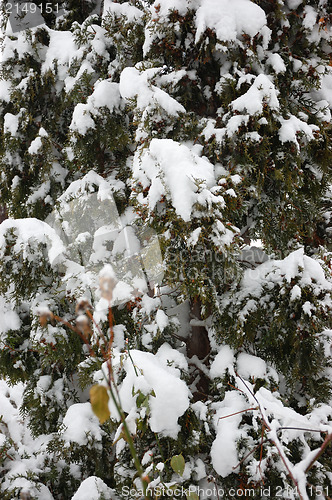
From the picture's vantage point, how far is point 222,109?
288cm

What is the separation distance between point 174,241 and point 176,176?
43 centimetres

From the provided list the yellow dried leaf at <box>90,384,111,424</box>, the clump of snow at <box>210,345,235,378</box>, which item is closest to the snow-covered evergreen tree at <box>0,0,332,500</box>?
the clump of snow at <box>210,345,235,378</box>

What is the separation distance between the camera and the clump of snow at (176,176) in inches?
84.1

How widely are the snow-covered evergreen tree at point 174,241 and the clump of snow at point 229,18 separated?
0.01 metres

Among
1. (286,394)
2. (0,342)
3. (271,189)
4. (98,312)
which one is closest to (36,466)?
(0,342)

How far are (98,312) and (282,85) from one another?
2361 millimetres

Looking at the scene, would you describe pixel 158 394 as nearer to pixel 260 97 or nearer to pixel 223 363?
pixel 223 363

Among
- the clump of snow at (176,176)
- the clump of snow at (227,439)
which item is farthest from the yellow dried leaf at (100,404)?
the clump of snow at (227,439)

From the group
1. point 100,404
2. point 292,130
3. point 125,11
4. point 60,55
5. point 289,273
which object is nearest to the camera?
point 100,404

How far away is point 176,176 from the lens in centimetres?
218

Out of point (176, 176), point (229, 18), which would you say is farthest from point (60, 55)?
point (176, 176)

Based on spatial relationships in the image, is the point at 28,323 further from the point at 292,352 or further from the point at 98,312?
the point at 292,352

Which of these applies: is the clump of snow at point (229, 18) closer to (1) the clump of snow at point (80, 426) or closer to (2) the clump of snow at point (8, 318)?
(2) the clump of snow at point (8, 318)

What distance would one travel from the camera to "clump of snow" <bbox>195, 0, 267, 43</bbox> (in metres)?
2.57
